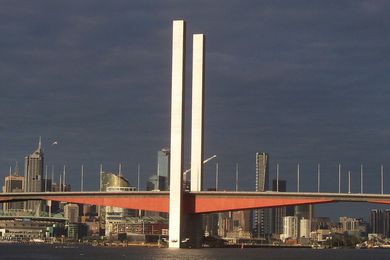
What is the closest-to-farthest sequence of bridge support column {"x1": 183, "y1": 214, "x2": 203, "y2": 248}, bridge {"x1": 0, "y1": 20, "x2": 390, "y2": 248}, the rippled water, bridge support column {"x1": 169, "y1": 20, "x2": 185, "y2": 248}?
1. the rippled water
2. bridge support column {"x1": 169, "y1": 20, "x2": 185, "y2": 248}
3. bridge {"x1": 0, "y1": 20, "x2": 390, "y2": 248}
4. bridge support column {"x1": 183, "y1": 214, "x2": 203, "y2": 248}

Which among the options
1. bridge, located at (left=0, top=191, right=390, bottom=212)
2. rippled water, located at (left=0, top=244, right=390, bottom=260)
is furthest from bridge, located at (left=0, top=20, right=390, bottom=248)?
rippled water, located at (left=0, top=244, right=390, bottom=260)

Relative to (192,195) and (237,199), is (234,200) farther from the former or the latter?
(192,195)

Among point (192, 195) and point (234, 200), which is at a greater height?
point (192, 195)

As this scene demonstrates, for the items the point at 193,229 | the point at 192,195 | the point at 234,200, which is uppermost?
the point at 192,195

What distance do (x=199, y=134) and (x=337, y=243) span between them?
339 ft

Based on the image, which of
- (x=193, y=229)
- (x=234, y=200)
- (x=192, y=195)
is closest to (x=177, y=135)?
(x=192, y=195)

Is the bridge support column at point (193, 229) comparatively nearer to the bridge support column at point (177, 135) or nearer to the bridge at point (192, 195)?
the bridge at point (192, 195)

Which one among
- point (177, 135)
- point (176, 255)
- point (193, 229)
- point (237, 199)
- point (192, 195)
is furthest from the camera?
point (193, 229)

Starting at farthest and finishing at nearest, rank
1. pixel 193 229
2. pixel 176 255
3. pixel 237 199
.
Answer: pixel 193 229 < pixel 237 199 < pixel 176 255

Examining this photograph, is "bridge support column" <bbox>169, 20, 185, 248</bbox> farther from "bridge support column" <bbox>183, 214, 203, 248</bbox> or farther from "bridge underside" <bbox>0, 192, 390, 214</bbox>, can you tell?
"bridge support column" <bbox>183, 214, 203, 248</bbox>

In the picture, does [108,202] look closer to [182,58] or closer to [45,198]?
[45,198]

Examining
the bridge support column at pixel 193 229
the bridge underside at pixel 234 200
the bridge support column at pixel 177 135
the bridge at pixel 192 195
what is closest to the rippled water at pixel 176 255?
the bridge support column at pixel 193 229

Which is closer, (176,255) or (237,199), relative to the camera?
(176,255)

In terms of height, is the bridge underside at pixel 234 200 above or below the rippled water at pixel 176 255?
above
